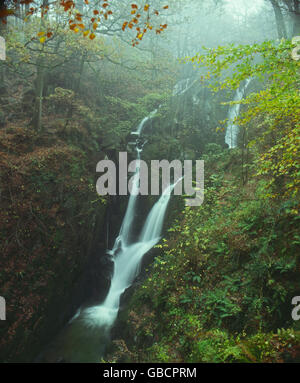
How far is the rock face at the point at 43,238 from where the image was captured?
7430 millimetres

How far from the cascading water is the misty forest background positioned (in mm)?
481

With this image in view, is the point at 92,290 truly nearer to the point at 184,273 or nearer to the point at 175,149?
the point at 184,273

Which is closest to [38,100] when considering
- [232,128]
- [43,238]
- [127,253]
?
[43,238]

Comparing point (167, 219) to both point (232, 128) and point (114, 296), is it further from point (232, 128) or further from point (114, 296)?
point (232, 128)

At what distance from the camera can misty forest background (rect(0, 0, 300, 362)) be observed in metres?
4.57

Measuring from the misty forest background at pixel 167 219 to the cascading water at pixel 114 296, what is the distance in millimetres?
481

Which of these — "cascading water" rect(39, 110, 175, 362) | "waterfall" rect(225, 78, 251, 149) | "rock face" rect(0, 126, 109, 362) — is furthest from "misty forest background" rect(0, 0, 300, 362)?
"waterfall" rect(225, 78, 251, 149)

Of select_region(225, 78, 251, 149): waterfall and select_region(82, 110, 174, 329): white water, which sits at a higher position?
select_region(225, 78, 251, 149): waterfall

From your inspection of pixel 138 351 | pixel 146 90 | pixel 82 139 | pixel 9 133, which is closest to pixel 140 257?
pixel 138 351

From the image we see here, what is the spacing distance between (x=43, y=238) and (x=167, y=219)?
16.7 feet
